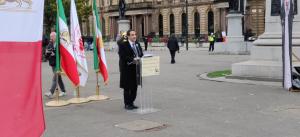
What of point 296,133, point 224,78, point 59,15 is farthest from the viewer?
point 224,78

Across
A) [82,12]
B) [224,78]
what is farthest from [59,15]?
[82,12]

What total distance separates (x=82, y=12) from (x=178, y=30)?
43769 millimetres

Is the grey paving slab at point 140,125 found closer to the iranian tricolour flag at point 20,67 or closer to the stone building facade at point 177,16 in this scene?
the iranian tricolour flag at point 20,67

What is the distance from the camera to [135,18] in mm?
105000

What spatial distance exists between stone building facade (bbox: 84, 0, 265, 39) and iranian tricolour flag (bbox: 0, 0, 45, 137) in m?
75.4

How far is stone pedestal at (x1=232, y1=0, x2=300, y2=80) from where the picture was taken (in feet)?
46.6

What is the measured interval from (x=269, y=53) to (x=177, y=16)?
80991 mm

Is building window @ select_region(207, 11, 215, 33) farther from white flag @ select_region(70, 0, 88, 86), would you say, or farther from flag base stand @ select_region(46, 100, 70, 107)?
flag base stand @ select_region(46, 100, 70, 107)

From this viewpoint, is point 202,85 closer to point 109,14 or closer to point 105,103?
point 105,103

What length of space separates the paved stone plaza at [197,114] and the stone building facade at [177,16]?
215 feet

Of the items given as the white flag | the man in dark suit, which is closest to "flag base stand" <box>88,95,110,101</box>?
the white flag

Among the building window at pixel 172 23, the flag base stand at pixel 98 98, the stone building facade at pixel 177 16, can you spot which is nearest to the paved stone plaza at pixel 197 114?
the flag base stand at pixel 98 98

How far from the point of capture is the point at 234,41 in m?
33.7

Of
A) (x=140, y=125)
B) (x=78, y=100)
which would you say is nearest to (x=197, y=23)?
(x=78, y=100)
